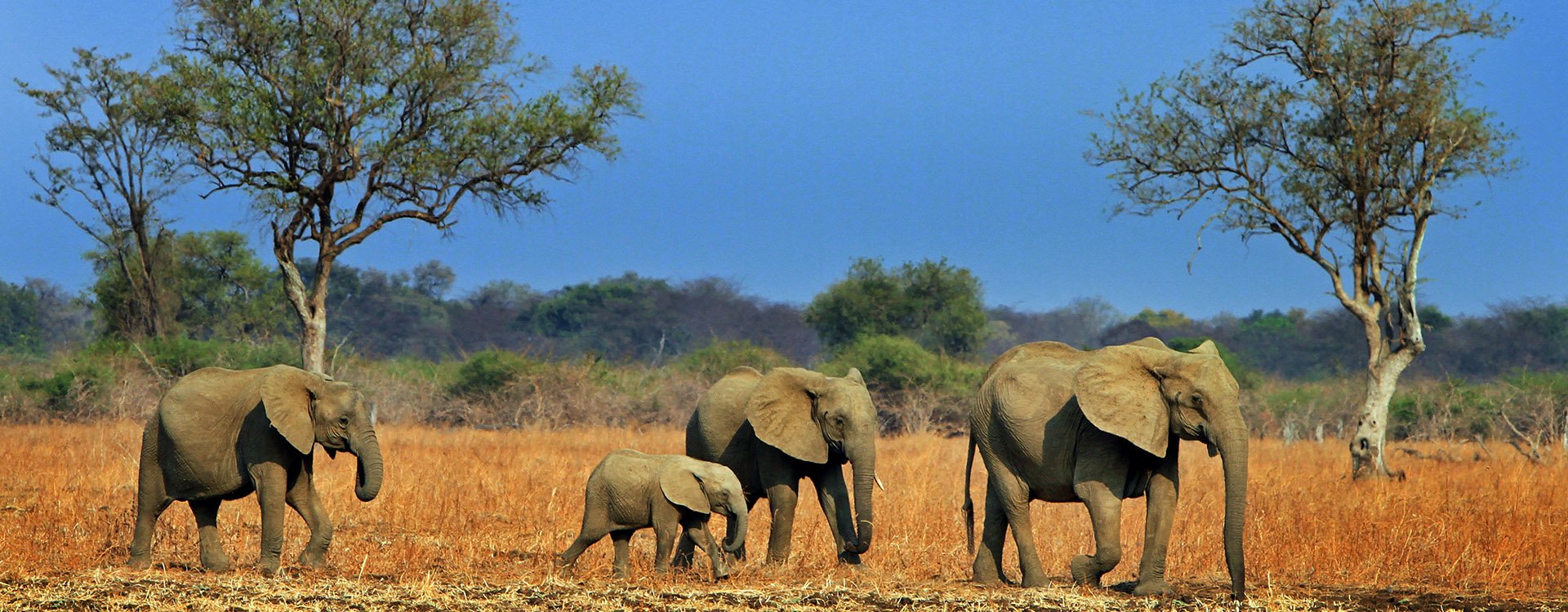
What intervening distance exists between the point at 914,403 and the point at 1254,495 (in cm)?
1805

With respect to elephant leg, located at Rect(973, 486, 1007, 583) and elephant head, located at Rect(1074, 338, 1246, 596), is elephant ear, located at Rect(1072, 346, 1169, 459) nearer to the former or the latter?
elephant head, located at Rect(1074, 338, 1246, 596)

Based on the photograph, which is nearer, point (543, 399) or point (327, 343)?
point (543, 399)

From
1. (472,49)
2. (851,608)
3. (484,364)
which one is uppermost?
(472,49)

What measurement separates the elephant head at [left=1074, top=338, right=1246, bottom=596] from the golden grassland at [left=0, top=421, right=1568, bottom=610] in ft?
2.22

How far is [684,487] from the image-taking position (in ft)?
31.1

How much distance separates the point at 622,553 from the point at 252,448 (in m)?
2.52

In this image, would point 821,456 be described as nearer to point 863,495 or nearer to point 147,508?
point 863,495

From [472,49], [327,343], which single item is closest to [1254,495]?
[472,49]

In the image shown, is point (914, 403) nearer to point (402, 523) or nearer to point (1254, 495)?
point (1254, 495)

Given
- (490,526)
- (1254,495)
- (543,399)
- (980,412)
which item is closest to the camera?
(980,412)

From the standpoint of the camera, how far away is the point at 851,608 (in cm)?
802

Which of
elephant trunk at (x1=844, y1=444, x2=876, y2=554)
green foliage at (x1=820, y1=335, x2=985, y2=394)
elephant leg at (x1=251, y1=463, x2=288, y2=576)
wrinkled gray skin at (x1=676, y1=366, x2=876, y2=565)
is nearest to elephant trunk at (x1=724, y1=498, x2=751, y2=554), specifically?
wrinkled gray skin at (x1=676, y1=366, x2=876, y2=565)

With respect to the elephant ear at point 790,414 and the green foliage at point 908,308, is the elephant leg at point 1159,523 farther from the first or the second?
the green foliage at point 908,308

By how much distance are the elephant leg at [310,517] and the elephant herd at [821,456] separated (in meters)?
0.01
